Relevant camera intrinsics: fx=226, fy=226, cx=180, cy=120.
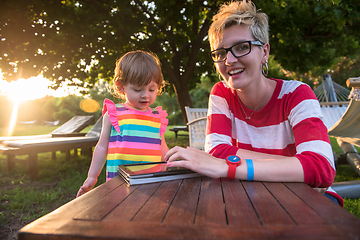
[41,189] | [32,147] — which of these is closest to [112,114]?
[41,189]

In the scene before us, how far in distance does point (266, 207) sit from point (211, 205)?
159 mm

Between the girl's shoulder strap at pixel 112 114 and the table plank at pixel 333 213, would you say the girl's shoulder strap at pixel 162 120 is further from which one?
the table plank at pixel 333 213

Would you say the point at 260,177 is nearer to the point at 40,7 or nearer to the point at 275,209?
the point at 275,209

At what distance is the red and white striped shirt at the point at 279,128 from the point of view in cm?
107

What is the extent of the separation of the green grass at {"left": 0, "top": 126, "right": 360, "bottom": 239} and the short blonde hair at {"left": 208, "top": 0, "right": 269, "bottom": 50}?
2.44 m

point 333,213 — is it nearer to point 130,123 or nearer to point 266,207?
point 266,207

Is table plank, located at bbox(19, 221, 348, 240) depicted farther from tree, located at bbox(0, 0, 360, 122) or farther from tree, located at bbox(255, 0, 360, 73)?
tree, located at bbox(255, 0, 360, 73)

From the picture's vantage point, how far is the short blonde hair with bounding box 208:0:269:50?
141cm

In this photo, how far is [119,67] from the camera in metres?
1.89

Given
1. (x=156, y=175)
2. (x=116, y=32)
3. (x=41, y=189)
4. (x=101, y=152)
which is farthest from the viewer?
(x=116, y=32)

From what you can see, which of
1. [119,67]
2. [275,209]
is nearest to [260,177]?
[275,209]

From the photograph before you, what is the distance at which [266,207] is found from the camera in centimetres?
66

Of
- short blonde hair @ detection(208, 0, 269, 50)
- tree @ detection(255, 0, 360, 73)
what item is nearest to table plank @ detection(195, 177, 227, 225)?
short blonde hair @ detection(208, 0, 269, 50)

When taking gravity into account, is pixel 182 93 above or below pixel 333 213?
above
